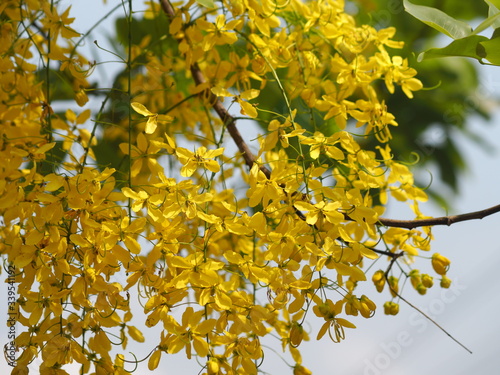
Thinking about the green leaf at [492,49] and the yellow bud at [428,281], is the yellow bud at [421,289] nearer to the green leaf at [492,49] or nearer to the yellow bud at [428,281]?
the yellow bud at [428,281]

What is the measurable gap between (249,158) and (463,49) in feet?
0.71

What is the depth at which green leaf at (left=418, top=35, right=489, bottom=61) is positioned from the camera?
0.54 metres

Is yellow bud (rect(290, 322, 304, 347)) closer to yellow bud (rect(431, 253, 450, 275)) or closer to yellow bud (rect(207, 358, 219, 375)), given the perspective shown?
yellow bud (rect(207, 358, 219, 375))

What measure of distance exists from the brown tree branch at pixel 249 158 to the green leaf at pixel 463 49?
13cm

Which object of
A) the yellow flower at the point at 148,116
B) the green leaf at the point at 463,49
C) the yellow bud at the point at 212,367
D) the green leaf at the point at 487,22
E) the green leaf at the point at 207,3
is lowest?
the yellow bud at the point at 212,367

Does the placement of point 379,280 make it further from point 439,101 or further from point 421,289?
point 439,101

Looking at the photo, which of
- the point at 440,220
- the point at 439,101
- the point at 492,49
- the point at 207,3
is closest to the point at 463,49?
the point at 492,49

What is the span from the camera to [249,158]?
642 millimetres

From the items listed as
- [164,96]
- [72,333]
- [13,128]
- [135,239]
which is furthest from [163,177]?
[164,96]

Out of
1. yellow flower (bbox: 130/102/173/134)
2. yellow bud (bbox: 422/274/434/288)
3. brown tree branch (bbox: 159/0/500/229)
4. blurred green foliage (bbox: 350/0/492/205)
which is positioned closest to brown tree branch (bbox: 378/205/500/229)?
brown tree branch (bbox: 159/0/500/229)

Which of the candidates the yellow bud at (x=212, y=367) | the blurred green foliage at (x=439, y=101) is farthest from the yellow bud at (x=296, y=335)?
the blurred green foliage at (x=439, y=101)

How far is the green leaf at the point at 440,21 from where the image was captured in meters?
0.55

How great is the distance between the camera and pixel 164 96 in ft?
3.03

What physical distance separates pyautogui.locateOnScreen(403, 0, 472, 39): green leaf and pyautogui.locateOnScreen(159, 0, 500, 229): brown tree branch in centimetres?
15
